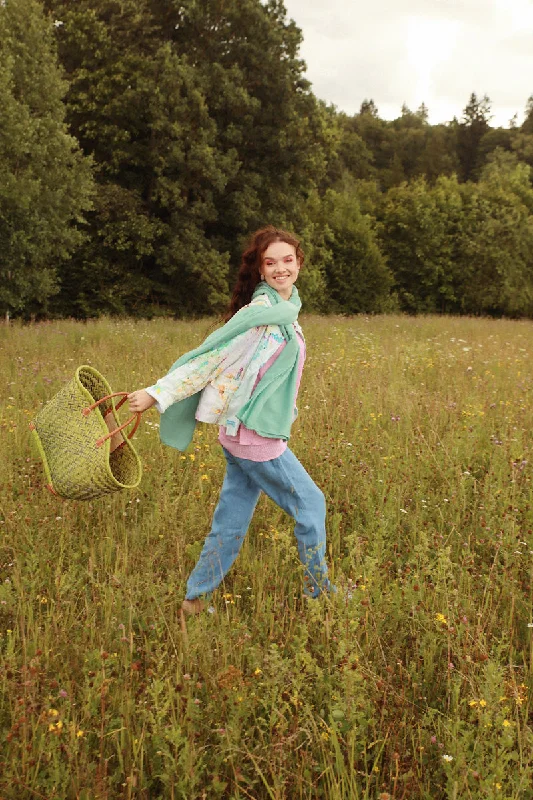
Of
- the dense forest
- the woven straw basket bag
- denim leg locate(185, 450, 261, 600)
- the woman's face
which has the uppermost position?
the dense forest

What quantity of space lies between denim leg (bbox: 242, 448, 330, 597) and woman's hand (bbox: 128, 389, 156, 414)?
56 cm

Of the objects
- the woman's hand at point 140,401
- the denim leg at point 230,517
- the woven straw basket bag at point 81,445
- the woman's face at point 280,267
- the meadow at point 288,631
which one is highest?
the woman's face at point 280,267

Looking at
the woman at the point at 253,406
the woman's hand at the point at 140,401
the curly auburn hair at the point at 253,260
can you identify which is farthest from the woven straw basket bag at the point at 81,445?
the curly auburn hair at the point at 253,260

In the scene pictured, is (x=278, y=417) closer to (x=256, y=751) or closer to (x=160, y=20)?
(x=256, y=751)

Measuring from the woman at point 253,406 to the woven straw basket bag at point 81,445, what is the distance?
23cm

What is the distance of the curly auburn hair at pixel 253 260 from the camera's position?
305 centimetres

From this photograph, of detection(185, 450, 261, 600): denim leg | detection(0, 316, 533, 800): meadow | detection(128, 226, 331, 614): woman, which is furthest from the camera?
detection(185, 450, 261, 600): denim leg

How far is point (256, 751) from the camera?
6.98ft

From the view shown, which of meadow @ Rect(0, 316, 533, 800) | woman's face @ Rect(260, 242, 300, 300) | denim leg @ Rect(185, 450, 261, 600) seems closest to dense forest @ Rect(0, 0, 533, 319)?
meadow @ Rect(0, 316, 533, 800)

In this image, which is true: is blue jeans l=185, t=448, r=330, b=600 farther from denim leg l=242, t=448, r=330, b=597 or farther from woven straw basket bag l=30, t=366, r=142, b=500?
woven straw basket bag l=30, t=366, r=142, b=500

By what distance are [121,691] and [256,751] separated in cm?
52

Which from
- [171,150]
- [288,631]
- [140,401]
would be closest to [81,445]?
[140,401]

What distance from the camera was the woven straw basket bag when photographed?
2.54 m

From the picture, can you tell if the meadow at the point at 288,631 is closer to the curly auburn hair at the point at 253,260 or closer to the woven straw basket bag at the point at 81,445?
the curly auburn hair at the point at 253,260
